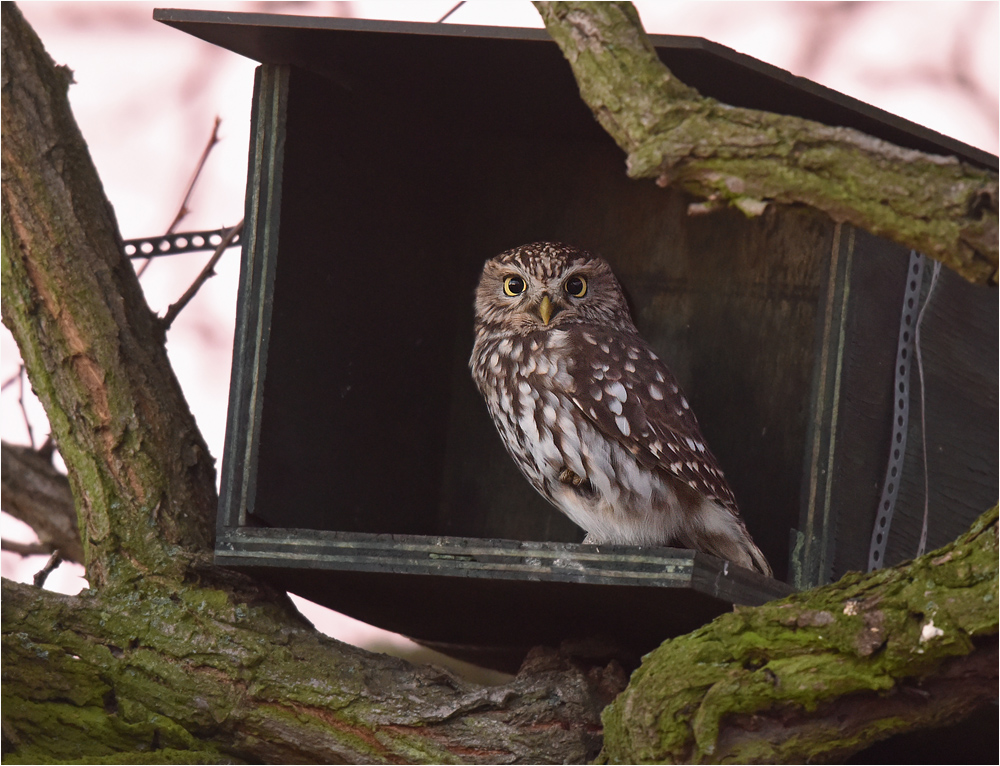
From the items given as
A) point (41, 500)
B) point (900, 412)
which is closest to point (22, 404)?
point (41, 500)

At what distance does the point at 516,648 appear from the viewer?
4.01 metres

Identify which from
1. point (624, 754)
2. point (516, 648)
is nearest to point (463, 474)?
point (516, 648)

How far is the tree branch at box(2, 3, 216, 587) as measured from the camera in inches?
128

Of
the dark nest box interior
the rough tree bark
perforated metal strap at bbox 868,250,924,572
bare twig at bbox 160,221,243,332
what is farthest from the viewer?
perforated metal strap at bbox 868,250,924,572

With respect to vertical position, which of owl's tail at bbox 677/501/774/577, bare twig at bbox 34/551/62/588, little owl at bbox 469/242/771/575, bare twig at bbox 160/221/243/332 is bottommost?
bare twig at bbox 34/551/62/588

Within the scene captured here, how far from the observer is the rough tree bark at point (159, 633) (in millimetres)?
2686

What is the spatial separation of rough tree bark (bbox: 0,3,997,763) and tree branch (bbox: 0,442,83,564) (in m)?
0.85

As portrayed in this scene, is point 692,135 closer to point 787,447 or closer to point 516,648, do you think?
point 787,447

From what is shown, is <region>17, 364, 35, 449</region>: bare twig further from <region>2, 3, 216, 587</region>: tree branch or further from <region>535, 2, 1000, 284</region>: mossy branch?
<region>535, 2, 1000, 284</region>: mossy branch

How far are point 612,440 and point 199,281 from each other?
1.17 meters

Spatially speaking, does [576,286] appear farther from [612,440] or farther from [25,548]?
[25,548]

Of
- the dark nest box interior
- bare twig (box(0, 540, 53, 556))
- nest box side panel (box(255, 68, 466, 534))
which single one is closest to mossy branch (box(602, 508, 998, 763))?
the dark nest box interior

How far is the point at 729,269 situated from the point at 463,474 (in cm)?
108

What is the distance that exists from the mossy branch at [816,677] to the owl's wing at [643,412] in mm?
825
